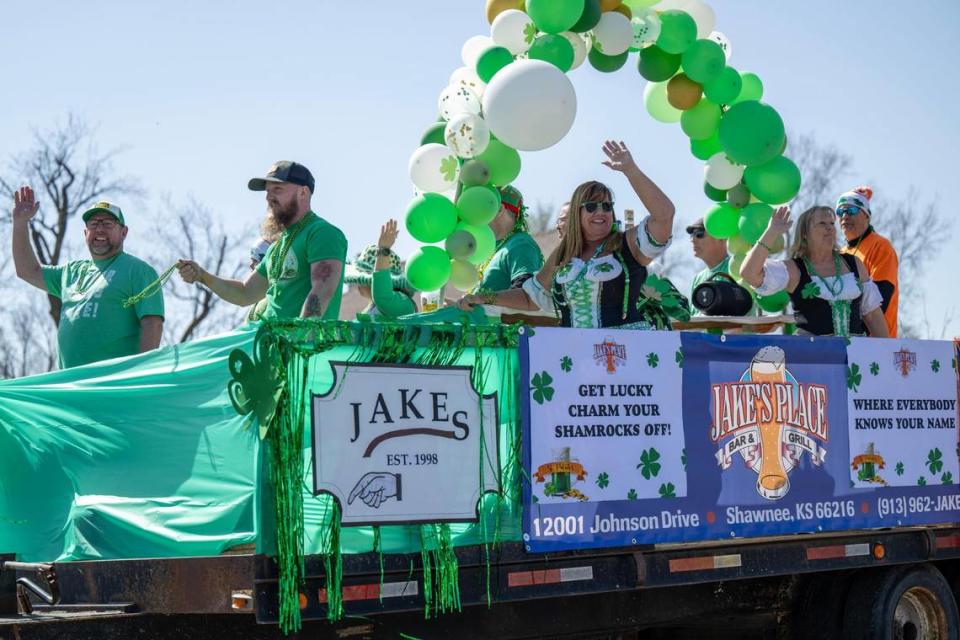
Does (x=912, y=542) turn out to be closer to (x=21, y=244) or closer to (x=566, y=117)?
(x=566, y=117)

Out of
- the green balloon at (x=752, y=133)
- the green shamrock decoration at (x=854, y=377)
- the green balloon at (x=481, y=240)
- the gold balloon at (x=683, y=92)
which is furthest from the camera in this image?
the gold balloon at (x=683, y=92)

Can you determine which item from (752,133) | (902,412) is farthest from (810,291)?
(752,133)

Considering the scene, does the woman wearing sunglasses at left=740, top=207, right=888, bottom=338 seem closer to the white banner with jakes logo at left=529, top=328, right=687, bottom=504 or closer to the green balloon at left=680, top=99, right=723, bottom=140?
the green balloon at left=680, top=99, right=723, bottom=140

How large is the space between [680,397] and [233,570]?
214 cm

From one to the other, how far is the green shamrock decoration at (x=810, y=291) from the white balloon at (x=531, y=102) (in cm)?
158

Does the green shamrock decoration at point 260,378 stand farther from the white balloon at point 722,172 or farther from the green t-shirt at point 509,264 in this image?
the white balloon at point 722,172

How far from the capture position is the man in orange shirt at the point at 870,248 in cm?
786

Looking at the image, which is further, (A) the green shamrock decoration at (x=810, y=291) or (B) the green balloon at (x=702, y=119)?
(B) the green balloon at (x=702, y=119)

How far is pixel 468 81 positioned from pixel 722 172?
1.58m

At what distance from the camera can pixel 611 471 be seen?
5492 mm

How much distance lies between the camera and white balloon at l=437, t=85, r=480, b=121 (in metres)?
7.49

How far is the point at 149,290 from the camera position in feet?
22.0

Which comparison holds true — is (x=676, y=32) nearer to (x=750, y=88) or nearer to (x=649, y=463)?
(x=750, y=88)

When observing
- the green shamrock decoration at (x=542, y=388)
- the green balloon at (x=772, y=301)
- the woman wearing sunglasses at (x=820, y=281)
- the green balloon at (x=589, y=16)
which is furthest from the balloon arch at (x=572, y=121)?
the green shamrock decoration at (x=542, y=388)
